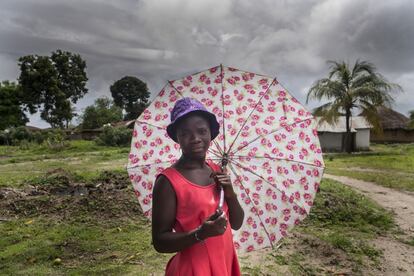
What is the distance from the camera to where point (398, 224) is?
6340 mm

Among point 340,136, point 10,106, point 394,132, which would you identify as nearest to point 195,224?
point 340,136

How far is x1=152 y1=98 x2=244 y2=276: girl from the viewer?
1.64 metres

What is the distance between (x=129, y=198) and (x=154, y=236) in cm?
633

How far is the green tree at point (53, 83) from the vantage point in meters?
40.4

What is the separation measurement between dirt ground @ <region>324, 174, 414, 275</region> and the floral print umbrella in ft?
9.32

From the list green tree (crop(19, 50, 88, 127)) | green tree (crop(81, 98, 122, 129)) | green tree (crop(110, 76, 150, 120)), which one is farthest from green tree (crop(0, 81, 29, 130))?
green tree (crop(110, 76, 150, 120))

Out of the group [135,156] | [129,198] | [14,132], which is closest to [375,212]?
[129,198]

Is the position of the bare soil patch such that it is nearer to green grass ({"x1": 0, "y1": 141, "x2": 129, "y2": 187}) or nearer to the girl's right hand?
green grass ({"x1": 0, "y1": 141, "x2": 129, "y2": 187})

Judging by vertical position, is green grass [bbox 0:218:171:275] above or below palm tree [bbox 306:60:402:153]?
below

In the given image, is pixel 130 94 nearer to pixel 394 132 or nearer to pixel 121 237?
pixel 394 132

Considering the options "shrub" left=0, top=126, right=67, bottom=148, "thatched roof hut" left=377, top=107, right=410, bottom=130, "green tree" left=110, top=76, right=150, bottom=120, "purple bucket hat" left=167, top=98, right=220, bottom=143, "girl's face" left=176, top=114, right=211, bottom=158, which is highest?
"green tree" left=110, top=76, right=150, bottom=120

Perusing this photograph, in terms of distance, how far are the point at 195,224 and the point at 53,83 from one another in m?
43.4

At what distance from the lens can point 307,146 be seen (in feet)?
8.00

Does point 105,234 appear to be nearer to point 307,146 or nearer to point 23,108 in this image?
point 307,146
